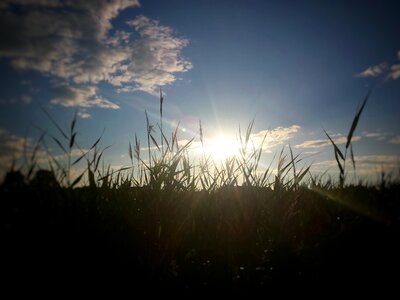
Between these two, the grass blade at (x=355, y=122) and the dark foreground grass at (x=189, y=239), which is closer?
the dark foreground grass at (x=189, y=239)

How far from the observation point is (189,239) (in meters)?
2.50

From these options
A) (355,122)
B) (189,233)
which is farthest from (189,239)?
(355,122)

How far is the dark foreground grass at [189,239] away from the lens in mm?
1942

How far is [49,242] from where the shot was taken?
80.5 inches

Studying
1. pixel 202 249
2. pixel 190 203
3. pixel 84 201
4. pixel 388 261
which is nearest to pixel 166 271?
pixel 202 249

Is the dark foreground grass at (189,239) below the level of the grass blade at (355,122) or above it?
below

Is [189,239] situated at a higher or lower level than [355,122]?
lower

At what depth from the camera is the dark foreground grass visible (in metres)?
1.94

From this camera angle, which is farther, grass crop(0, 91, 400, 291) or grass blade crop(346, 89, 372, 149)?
grass blade crop(346, 89, 372, 149)

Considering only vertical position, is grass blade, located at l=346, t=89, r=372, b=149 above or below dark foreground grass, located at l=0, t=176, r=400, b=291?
above

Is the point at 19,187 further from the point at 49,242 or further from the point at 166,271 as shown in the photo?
the point at 166,271

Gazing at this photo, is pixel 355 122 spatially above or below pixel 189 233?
above

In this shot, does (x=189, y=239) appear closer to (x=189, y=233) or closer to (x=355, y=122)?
(x=189, y=233)

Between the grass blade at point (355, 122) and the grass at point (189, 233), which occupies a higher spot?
the grass blade at point (355, 122)
